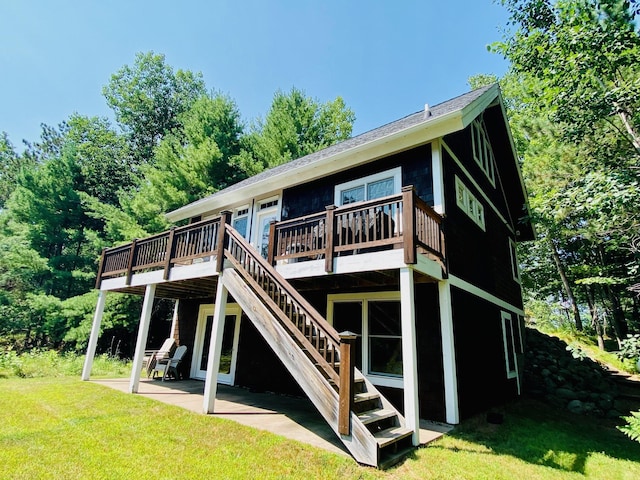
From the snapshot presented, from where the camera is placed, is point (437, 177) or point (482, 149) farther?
point (482, 149)

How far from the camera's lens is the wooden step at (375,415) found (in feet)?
14.1

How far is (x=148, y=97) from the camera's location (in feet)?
95.5

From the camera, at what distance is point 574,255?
19672 millimetres

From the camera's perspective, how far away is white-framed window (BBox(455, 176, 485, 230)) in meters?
7.65

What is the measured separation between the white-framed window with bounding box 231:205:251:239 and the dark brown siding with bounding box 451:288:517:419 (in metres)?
6.56

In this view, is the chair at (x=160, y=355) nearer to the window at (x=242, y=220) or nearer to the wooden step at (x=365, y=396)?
the window at (x=242, y=220)

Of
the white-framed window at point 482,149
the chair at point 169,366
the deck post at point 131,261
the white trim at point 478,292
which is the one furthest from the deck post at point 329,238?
the chair at point 169,366

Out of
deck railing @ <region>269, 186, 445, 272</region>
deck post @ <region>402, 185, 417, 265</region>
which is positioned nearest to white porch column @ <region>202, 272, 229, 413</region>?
deck railing @ <region>269, 186, 445, 272</region>

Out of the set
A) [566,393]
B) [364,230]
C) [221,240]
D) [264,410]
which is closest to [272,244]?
[221,240]

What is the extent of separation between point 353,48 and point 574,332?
→ 1665 centimetres

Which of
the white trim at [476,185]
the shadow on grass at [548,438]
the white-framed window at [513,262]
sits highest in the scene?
the white trim at [476,185]

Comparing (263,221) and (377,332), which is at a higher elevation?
(263,221)

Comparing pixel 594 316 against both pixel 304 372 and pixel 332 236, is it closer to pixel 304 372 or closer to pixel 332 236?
pixel 332 236

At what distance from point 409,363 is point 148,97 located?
32697 mm
